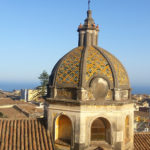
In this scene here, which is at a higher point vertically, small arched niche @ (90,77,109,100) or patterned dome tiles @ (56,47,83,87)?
patterned dome tiles @ (56,47,83,87)

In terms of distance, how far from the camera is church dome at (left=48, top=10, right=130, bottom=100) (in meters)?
8.98

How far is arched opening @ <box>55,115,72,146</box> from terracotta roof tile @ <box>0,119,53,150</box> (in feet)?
1.70

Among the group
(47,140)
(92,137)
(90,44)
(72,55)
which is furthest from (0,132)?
(90,44)

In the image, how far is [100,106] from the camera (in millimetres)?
8930

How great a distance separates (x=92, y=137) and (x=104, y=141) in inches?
26.4

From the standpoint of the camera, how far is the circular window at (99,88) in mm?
8970

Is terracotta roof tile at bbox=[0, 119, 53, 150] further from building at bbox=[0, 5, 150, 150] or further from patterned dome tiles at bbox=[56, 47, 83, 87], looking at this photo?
patterned dome tiles at bbox=[56, 47, 83, 87]

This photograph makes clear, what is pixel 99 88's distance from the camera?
9039mm

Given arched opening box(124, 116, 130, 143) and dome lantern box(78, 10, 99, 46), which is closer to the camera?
arched opening box(124, 116, 130, 143)

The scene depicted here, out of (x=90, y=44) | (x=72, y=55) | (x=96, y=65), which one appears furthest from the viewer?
(x=90, y=44)

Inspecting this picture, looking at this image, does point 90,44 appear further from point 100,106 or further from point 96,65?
point 100,106

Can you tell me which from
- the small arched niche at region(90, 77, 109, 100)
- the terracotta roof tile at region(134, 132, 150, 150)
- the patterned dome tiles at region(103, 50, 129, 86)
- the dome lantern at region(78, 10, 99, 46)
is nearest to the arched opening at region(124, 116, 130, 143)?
the terracotta roof tile at region(134, 132, 150, 150)

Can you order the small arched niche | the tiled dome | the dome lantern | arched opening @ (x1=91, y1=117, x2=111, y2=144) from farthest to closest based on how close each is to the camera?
the dome lantern → arched opening @ (x1=91, y1=117, x2=111, y2=144) → the tiled dome → the small arched niche

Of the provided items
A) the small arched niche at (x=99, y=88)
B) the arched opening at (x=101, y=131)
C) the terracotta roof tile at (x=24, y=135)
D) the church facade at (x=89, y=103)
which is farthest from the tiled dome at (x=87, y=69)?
the terracotta roof tile at (x=24, y=135)
